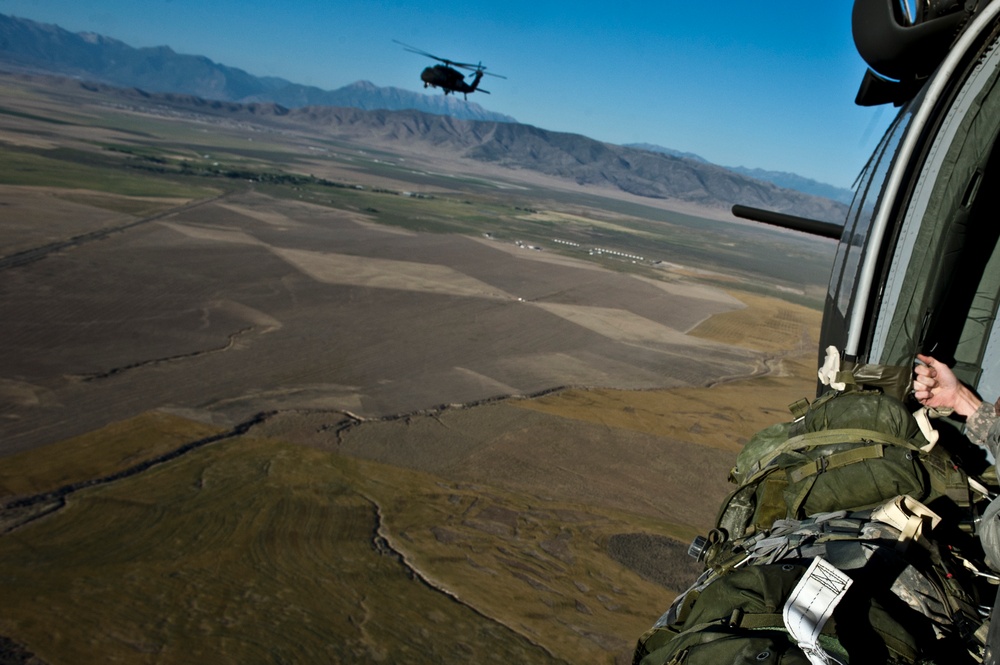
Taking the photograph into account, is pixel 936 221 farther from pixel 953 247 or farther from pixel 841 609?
pixel 841 609

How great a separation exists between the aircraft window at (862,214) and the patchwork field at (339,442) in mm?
9819

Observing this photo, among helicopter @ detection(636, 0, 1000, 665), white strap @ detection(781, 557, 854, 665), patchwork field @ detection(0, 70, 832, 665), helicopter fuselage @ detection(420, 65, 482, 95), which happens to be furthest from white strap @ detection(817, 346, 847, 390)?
helicopter fuselage @ detection(420, 65, 482, 95)

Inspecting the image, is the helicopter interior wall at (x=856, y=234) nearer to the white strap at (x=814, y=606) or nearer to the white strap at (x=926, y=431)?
the white strap at (x=926, y=431)

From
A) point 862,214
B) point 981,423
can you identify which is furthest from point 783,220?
point 981,423

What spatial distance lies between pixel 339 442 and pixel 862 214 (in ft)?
59.4

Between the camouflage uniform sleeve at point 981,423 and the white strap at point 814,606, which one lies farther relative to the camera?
the camouflage uniform sleeve at point 981,423

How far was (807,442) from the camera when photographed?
3723 millimetres

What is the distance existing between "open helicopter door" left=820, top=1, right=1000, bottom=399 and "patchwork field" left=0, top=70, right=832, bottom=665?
10193 mm

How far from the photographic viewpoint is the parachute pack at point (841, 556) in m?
2.15

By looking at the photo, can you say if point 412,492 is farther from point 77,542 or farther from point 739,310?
point 739,310

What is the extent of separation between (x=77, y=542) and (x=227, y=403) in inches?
331

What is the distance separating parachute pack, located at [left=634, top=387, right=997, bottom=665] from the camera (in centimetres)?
215

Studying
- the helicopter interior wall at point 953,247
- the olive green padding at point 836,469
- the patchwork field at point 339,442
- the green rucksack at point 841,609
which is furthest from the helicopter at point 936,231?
the patchwork field at point 339,442

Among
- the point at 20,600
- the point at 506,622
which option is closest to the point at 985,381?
the point at 506,622
